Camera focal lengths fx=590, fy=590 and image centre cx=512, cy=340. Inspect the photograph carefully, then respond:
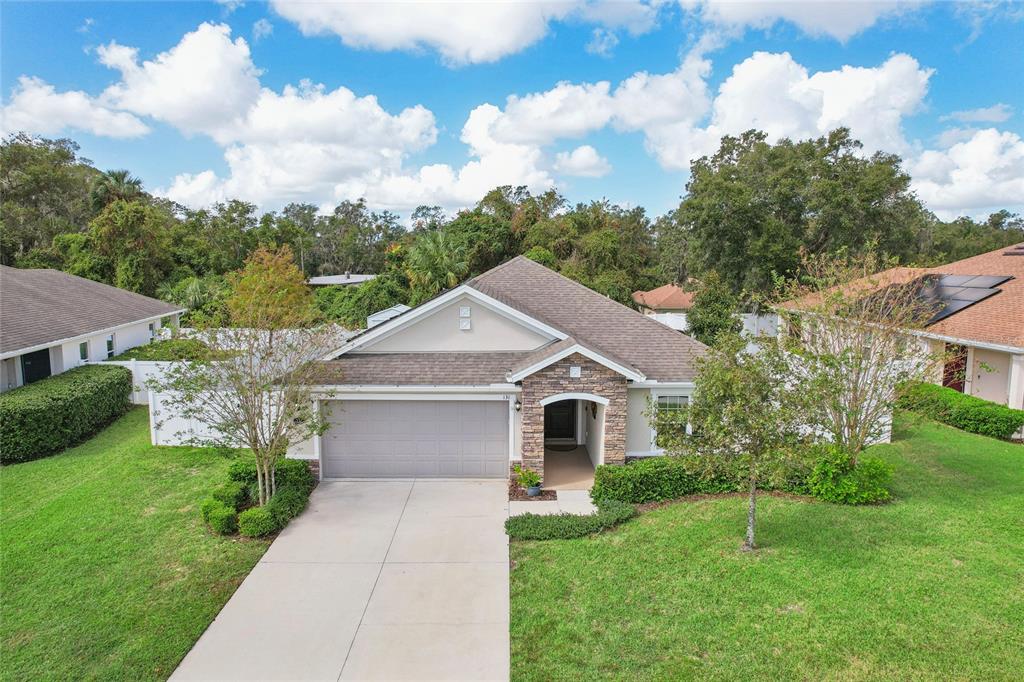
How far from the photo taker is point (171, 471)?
14438 mm

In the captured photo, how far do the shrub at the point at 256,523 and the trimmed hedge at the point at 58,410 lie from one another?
Result: 8157mm

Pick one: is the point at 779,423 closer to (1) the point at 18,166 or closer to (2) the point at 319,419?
(2) the point at 319,419

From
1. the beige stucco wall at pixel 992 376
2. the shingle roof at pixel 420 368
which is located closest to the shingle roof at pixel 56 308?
the shingle roof at pixel 420 368

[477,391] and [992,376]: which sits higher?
[477,391]

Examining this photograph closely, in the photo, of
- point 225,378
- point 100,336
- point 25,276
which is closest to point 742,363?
point 225,378

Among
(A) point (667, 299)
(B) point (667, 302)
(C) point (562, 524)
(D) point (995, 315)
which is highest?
(A) point (667, 299)

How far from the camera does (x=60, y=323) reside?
20.8 meters

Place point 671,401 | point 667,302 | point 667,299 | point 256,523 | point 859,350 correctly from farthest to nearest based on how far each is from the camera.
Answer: point 667,299
point 667,302
point 671,401
point 859,350
point 256,523

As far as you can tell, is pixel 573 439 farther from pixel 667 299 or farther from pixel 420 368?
pixel 667 299

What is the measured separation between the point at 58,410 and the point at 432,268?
20.3 metres

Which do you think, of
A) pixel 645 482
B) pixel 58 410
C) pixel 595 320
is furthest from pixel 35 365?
pixel 645 482

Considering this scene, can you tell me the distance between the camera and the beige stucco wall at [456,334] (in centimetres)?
1456

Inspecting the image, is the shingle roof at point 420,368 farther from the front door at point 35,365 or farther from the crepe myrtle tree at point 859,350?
the front door at point 35,365

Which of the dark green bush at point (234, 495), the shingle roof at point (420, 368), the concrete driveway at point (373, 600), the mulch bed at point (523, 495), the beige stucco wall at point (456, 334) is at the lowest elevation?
the concrete driveway at point (373, 600)
